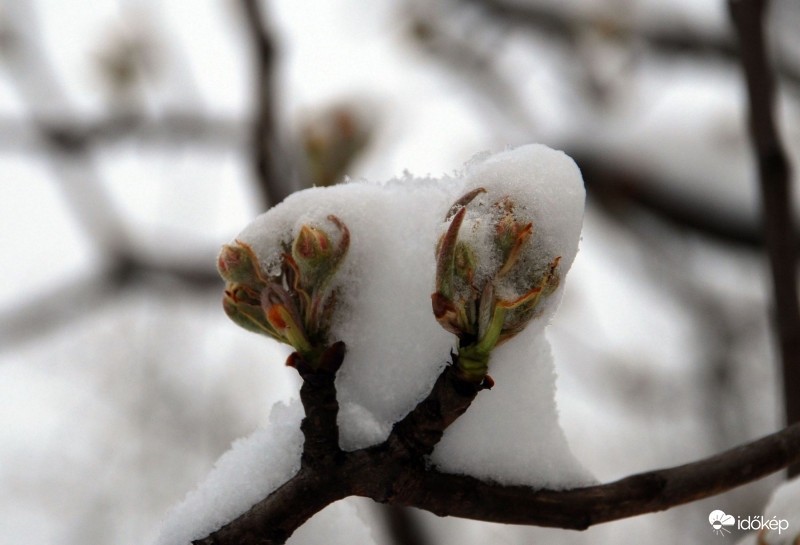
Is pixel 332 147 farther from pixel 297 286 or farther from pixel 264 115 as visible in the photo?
pixel 297 286

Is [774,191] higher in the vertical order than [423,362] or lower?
higher

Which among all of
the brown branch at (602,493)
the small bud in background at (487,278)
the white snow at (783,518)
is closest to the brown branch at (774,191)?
the white snow at (783,518)

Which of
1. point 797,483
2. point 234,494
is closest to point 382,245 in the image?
point 234,494

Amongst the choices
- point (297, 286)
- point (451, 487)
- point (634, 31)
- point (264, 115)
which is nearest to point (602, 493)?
point (451, 487)

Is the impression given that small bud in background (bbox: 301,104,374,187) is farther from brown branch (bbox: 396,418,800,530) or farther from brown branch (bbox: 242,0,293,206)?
brown branch (bbox: 396,418,800,530)

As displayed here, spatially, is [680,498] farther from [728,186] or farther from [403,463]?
[728,186]

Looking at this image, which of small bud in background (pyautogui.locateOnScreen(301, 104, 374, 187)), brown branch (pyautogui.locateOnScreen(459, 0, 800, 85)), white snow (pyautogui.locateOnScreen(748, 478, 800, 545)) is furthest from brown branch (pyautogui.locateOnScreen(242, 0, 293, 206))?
brown branch (pyautogui.locateOnScreen(459, 0, 800, 85))
